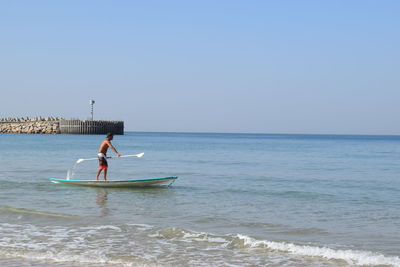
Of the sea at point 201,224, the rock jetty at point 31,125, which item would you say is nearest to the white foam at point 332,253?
the sea at point 201,224

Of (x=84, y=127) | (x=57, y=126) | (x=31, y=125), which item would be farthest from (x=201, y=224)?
(x=31, y=125)

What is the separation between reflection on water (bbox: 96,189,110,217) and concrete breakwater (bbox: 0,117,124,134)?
104499mm

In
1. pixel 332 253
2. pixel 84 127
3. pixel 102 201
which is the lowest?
pixel 102 201

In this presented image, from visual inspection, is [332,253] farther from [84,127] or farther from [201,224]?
[84,127]

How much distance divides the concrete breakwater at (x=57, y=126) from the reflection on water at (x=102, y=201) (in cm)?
10450

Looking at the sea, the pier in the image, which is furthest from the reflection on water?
the pier

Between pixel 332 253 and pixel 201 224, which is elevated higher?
pixel 332 253

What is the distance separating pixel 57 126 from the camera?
126125 mm

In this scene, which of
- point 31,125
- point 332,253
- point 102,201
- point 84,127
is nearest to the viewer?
point 332,253

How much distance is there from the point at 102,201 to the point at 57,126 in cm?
11404

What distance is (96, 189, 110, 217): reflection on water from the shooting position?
1393 centimetres

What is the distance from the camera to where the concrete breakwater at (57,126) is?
12167cm

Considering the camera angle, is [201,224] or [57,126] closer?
[201,224]

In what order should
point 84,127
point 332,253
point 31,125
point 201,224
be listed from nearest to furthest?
point 332,253, point 201,224, point 84,127, point 31,125
